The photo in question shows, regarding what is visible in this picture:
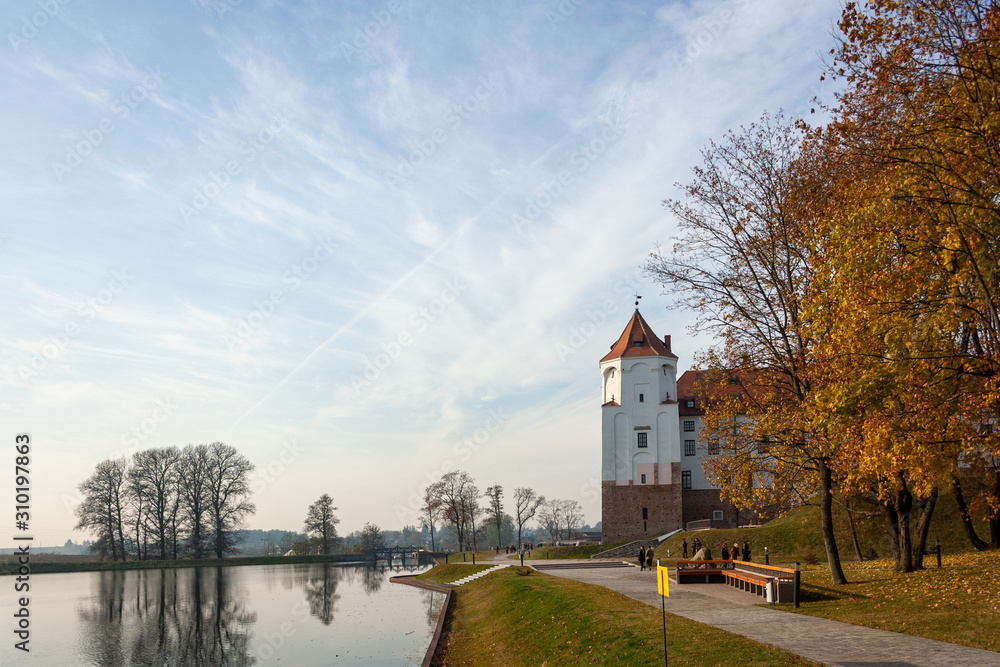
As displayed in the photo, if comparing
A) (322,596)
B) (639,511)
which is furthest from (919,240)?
(639,511)

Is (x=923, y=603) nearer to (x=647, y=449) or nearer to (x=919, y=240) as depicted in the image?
(x=919, y=240)

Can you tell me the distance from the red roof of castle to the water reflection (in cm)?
2924

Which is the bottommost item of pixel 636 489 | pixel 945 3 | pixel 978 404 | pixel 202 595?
pixel 202 595

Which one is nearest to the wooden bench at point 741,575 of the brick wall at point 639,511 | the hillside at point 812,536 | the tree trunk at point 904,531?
the tree trunk at point 904,531

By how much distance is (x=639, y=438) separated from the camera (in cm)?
6306

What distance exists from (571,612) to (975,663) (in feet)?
34.4

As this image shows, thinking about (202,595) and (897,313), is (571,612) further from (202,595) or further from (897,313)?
(202,595)

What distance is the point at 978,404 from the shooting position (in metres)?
13.8

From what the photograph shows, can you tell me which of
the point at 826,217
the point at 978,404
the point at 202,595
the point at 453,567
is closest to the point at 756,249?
the point at 826,217

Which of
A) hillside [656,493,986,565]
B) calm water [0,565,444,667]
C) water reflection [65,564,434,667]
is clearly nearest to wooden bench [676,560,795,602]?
calm water [0,565,444,667]

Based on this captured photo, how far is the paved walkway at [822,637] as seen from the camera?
10.6 m

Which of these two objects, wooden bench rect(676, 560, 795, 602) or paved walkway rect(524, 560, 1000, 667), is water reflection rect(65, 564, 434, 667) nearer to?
paved walkway rect(524, 560, 1000, 667)

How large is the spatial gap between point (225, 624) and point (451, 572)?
762 inches

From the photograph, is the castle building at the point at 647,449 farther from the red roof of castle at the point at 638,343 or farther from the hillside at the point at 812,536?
the hillside at the point at 812,536
